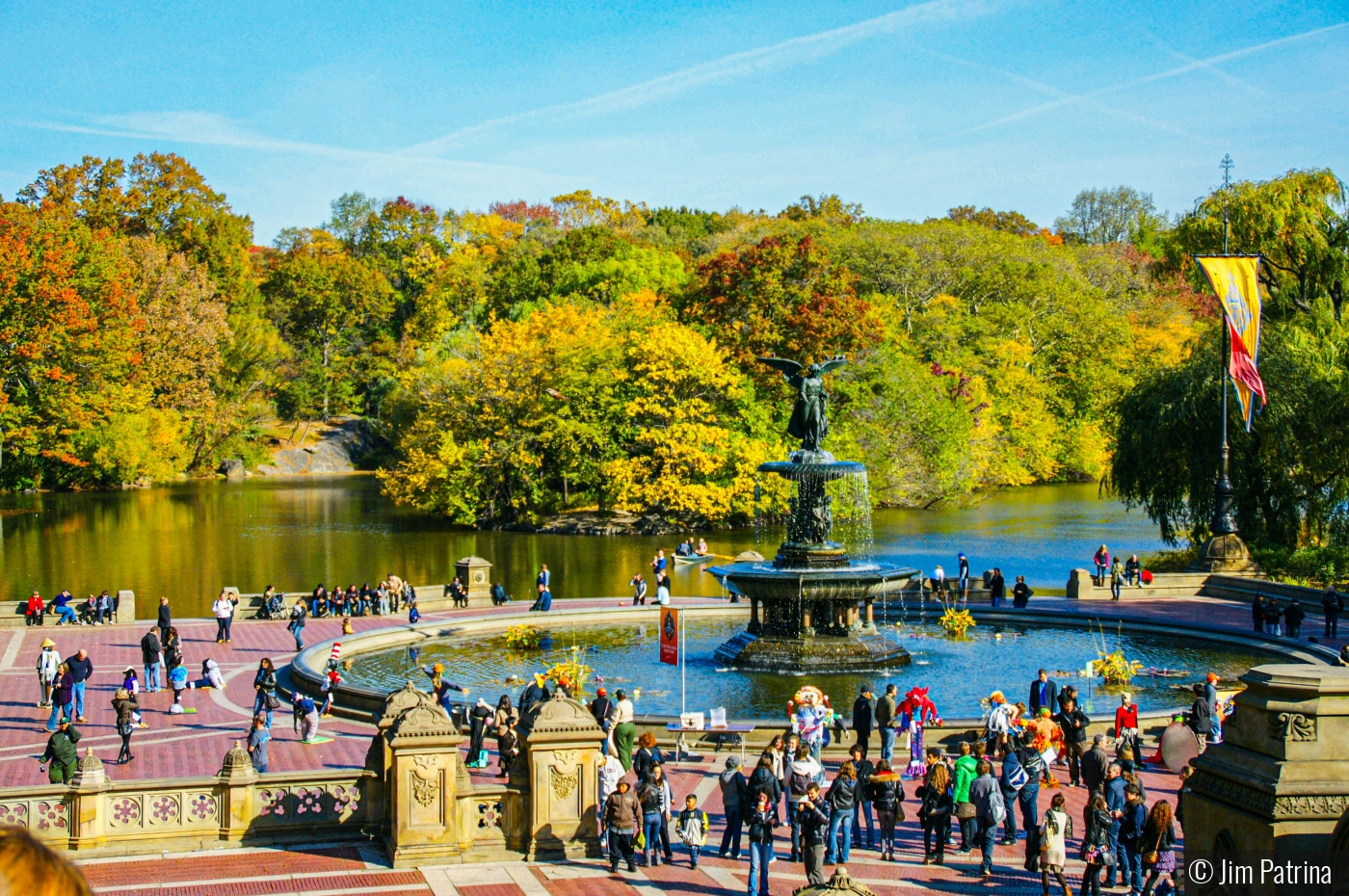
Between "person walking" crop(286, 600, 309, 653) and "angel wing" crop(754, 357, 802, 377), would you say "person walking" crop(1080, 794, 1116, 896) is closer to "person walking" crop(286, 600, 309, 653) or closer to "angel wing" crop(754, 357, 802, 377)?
"angel wing" crop(754, 357, 802, 377)

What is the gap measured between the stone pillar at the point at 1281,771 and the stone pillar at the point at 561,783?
7.91 metres

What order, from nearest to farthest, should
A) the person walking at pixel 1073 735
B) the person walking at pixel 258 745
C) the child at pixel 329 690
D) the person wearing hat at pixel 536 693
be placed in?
the person walking at pixel 1073 735, the person walking at pixel 258 745, the person wearing hat at pixel 536 693, the child at pixel 329 690

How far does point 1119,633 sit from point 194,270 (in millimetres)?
80516

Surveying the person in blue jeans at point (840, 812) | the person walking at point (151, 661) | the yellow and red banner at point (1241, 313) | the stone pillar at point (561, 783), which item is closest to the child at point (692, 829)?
the stone pillar at point (561, 783)

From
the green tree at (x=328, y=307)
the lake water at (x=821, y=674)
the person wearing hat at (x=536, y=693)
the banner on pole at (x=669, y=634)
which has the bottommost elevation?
the lake water at (x=821, y=674)

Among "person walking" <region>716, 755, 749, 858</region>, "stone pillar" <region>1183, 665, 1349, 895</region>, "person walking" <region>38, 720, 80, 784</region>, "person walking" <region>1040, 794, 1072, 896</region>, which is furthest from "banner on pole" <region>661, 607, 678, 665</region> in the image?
"stone pillar" <region>1183, 665, 1349, 895</region>

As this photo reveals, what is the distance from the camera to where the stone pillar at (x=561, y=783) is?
16109 mm

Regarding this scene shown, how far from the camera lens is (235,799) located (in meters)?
16.3

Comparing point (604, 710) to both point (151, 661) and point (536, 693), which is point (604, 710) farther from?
point (151, 661)

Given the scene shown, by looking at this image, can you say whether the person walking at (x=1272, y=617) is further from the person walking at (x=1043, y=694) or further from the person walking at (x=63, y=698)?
the person walking at (x=63, y=698)

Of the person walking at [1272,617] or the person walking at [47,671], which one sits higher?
the person walking at [47,671]

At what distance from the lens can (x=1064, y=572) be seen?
5219cm

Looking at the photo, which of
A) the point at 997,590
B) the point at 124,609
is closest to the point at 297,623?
the point at 124,609

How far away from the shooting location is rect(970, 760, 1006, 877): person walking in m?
15.4
